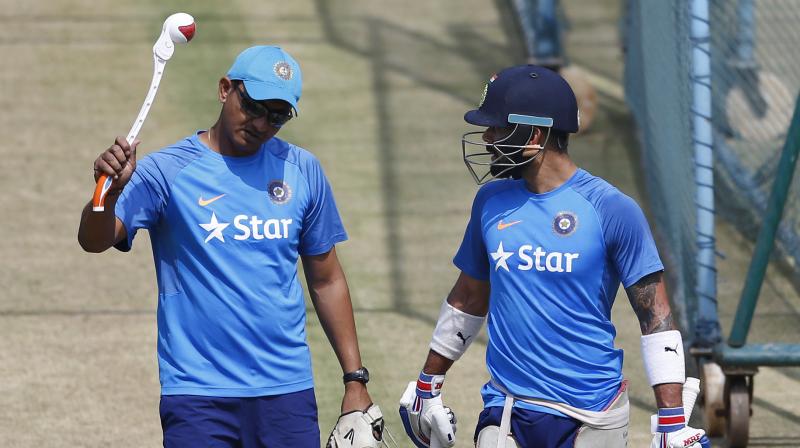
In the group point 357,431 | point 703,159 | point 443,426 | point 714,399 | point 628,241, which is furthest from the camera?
point 703,159

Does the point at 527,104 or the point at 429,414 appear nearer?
the point at 527,104

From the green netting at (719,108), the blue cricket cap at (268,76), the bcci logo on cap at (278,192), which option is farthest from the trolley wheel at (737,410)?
the blue cricket cap at (268,76)

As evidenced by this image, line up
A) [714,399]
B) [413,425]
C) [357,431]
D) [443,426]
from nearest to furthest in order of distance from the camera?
[357,431]
[443,426]
[413,425]
[714,399]

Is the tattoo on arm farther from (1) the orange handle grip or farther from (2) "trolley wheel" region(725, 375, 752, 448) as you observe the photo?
(2) "trolley wheel" region(725, 375, 752, 448)

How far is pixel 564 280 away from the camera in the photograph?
15.2ft

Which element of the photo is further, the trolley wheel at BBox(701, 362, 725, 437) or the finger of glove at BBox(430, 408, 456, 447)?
the trolley wheel at BBox(701, 362, 725, 437)

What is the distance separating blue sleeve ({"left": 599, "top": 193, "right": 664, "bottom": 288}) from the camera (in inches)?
181

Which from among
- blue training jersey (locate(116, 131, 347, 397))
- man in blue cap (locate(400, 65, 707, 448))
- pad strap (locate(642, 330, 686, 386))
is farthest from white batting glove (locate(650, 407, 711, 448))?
blue training jersey (locate(116, 131, 347, 397))

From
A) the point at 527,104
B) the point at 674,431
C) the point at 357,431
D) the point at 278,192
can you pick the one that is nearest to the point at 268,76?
the point at 278,192

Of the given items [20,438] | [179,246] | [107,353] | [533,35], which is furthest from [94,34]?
[179,246]

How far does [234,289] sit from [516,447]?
1.09m

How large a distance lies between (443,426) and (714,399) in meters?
2.21

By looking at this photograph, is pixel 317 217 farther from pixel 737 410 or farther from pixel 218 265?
pixel 737 410

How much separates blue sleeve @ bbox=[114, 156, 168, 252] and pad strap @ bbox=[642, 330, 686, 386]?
172cm
